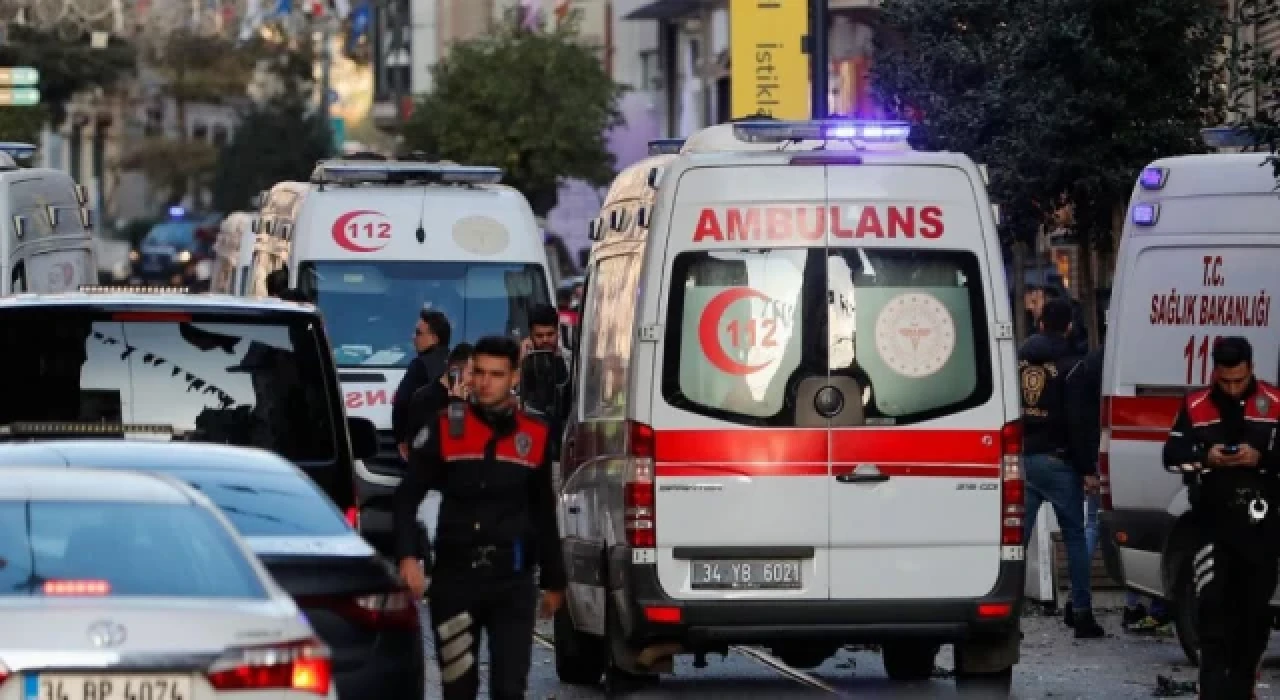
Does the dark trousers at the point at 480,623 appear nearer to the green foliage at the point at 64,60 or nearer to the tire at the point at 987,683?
the tire at the point at 987,683

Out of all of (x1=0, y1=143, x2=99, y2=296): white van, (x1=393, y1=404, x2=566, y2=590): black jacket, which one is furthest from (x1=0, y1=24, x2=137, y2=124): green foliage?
(x1=393, y1=404, x2=566, y2=590): black jacket

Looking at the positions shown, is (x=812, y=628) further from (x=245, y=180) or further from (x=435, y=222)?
(x=245, y=180)

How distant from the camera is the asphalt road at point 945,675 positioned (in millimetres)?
14188

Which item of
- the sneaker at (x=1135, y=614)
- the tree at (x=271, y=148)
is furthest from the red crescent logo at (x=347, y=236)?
the tree at (x=271, y=148)

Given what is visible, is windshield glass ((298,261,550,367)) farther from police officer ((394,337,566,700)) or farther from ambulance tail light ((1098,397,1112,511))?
police officer ((394,337,566,700))

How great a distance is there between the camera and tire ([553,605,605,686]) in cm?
1431

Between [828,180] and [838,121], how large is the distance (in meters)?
0.81

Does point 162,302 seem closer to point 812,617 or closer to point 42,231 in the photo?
point 812,617

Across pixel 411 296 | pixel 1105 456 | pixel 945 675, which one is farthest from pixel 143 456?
pixel 411 296

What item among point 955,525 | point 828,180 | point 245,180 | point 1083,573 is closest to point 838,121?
point 828,180

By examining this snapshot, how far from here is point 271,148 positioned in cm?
9919

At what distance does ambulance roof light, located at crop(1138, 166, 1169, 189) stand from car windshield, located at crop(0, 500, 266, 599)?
763 cm

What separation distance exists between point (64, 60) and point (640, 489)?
6629cm

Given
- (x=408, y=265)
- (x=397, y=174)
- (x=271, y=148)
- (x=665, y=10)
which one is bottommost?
(x=271, y=148)
